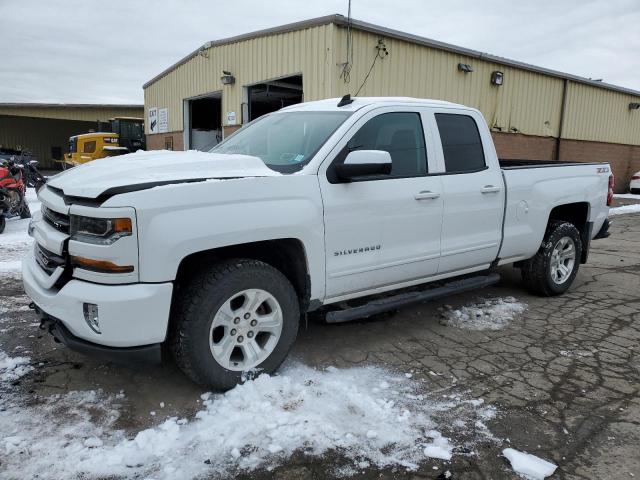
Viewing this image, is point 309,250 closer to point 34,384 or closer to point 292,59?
point 34,384

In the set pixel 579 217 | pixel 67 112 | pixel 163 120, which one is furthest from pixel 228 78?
pixel 67 112

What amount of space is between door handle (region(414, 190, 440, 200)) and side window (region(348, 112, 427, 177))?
6.5 inches

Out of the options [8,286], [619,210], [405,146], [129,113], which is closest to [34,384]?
[8,286]

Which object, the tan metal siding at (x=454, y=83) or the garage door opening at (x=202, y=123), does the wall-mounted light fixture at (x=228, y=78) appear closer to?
the garage door opening at (x=202, y=123)

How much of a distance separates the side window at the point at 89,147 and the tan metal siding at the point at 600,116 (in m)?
17.8

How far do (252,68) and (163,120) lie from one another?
7.26 m

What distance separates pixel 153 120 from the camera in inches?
778

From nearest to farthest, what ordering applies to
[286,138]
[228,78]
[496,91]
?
1. [286,138]
2. [228,78]
3. [496,91]

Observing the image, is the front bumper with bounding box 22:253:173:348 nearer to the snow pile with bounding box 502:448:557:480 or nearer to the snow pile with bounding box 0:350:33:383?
the snow pile with bounding box 0:350:33:383

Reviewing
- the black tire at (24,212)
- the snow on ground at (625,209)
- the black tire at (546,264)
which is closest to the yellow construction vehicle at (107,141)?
the black tire at (24,212)

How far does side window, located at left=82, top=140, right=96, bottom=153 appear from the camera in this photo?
20.2 metres

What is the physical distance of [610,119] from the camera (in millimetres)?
20234

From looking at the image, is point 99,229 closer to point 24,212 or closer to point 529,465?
point 529,465

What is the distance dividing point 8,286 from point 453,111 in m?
5.01
